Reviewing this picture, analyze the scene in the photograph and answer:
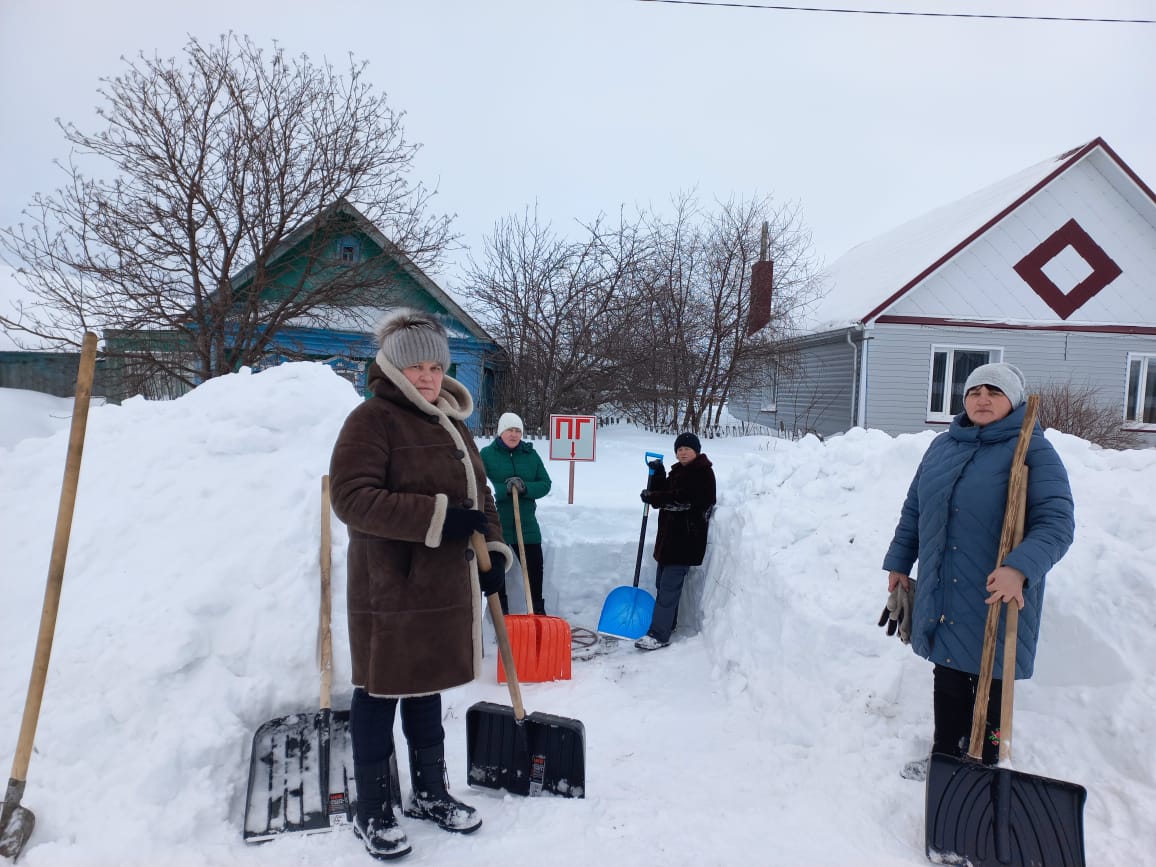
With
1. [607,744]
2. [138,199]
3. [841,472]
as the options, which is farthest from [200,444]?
[138,199]

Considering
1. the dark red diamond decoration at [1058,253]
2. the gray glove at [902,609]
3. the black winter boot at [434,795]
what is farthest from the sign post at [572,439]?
the dark red diamond decoration at [1058,253]

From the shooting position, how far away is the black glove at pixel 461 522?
94.5 inches

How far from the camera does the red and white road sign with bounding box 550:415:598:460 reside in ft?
20.6

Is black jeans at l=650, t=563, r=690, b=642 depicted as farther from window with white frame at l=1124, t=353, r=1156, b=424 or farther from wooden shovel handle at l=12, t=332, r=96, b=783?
window with white frame at l=1124, t=353, r=1156, b=424

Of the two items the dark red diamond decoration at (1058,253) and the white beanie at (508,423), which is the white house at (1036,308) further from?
the white beanie at (508,423)

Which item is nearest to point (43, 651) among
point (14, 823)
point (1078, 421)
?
point (14, 823)

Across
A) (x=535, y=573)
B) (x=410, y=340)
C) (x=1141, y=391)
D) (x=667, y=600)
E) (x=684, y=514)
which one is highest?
(x=1141, y=391)

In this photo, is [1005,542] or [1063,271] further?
[1063,271]

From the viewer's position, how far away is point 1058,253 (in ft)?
43.5

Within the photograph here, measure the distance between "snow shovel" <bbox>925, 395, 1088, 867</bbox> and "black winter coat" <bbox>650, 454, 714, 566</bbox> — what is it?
8.74ft

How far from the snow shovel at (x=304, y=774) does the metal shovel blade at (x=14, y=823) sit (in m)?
0.70

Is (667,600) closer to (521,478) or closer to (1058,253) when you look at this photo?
(521,478)

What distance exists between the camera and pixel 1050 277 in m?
13.3

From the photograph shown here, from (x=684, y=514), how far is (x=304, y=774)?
3.19m
